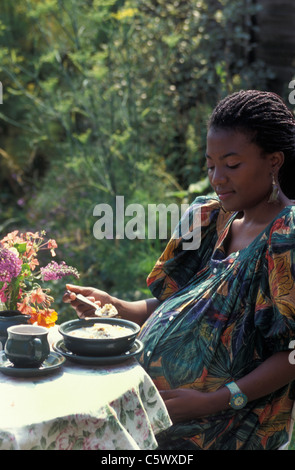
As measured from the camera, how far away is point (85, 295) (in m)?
2.19

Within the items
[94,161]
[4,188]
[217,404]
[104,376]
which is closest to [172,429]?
[217,404]

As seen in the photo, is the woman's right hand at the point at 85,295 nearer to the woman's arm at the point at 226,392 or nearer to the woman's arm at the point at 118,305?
the woman's arm at the point at 118,305

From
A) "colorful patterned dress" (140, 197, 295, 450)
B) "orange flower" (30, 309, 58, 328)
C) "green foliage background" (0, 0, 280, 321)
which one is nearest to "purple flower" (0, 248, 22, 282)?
"orange flower" (30, 309, 58, 328)

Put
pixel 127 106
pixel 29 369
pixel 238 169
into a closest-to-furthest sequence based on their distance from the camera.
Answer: pixel 29 369 < pixel 238 169 < pixel 127 106

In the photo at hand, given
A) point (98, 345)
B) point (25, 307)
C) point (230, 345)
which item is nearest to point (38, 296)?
point (25, 307)

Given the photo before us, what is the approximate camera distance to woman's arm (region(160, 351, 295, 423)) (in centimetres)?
184

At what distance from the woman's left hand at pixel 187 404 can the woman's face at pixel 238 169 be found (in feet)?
1.95

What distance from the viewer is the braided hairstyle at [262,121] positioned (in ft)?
6.54

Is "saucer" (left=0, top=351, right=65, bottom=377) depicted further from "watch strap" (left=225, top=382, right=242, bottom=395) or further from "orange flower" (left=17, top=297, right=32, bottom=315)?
"watch strap" (left=225, top=382, right=242, bottom=395)

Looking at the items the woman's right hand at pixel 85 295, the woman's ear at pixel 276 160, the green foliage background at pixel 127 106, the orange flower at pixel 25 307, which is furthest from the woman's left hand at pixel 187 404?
the green foliage background at pixel 127 106

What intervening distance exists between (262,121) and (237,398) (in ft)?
2.77

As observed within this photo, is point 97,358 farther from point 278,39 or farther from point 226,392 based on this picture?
point 278,39

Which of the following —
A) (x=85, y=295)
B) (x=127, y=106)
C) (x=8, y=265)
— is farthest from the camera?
(x=127, y=106)

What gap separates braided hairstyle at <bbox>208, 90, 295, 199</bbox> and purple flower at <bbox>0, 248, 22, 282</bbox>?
75cm
